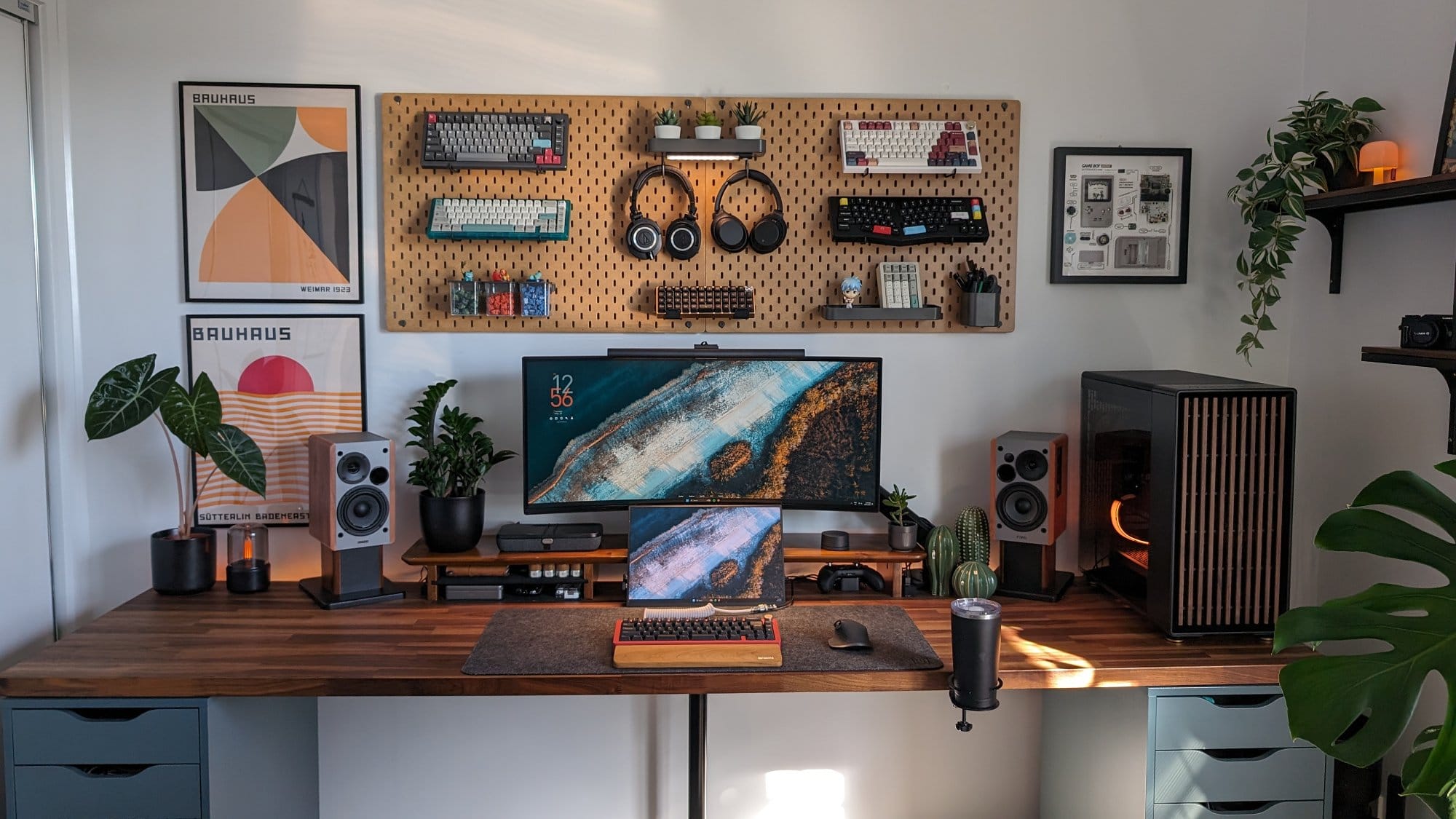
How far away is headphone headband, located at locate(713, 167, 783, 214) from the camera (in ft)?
8.70

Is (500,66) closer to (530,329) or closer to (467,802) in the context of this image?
(530,329)

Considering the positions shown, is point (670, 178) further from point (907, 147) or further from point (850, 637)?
point (850, 637)

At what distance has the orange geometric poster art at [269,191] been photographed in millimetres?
2604

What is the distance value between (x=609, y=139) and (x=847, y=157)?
24.3 inches

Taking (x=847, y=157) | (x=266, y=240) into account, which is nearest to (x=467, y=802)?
(x=266, y=240)

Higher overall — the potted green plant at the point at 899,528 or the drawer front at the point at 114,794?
the potted green plant at the point at 899,528

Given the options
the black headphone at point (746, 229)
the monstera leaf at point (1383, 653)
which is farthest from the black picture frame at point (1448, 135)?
the black headphone at point (746, 229)

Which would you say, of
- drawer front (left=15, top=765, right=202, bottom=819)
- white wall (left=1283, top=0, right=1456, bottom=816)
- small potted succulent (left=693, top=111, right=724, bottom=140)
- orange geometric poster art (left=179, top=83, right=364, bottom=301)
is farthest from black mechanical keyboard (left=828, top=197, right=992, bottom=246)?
drawer front (left=15, top=765, right=202, bottom=819)

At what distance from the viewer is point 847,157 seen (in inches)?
102

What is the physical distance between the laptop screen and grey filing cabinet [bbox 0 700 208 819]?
951 millimetres

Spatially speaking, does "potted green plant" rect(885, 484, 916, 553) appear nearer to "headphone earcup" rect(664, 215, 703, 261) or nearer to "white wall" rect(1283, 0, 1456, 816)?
"headphone earcup" rect(664, 215, 703, 261)

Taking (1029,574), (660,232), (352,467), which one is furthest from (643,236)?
(1029,574)

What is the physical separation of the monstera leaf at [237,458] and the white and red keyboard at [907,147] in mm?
1627

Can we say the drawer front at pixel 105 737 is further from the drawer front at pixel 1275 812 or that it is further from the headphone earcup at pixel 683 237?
the drawer front at pixel 1275 812
